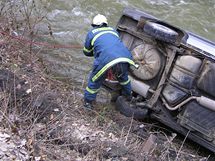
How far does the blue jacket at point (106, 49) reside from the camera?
636 cm

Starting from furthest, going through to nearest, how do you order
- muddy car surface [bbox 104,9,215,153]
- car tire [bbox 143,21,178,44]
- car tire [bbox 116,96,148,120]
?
car tire [bbox 116,96,148,120], car tire [bbox 143,21,178,44], muddy car surface [bbox 104,9,215,153]

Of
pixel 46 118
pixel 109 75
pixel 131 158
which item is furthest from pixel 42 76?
pixel 131 158

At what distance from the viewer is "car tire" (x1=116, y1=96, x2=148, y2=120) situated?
674 cm

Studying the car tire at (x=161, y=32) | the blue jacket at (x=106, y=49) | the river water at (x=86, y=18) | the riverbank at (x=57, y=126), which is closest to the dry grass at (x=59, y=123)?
the riverbank at (x=57, y=126)

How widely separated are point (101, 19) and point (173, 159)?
233 cm

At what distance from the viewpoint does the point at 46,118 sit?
217 inches

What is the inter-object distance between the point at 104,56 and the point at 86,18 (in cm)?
421

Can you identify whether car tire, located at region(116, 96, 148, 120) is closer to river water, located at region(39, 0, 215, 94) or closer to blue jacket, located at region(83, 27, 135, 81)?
blue jacket, located at region(83, 27, 135, 81)

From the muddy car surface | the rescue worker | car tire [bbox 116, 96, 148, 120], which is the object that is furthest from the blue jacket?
car tire [bbox 116, 96, 148, 120]

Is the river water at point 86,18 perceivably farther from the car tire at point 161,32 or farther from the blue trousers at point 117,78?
the car tire at point 161,32

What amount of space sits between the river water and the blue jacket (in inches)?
44.2

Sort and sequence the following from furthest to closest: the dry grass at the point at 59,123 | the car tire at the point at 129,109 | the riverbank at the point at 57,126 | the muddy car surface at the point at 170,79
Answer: the car tire at the point at 129,109 < the muddy car surface at the point at 170,79 < the dry grass at the point at 59,123 < the riverbank at the point at 57,126

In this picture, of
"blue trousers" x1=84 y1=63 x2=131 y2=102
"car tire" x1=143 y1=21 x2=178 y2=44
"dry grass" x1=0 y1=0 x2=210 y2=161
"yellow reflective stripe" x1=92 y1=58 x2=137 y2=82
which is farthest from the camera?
"blue trousers" x1=84 y1=63 x2=131 y2=102

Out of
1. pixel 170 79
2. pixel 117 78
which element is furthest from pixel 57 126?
pixel 170 79
